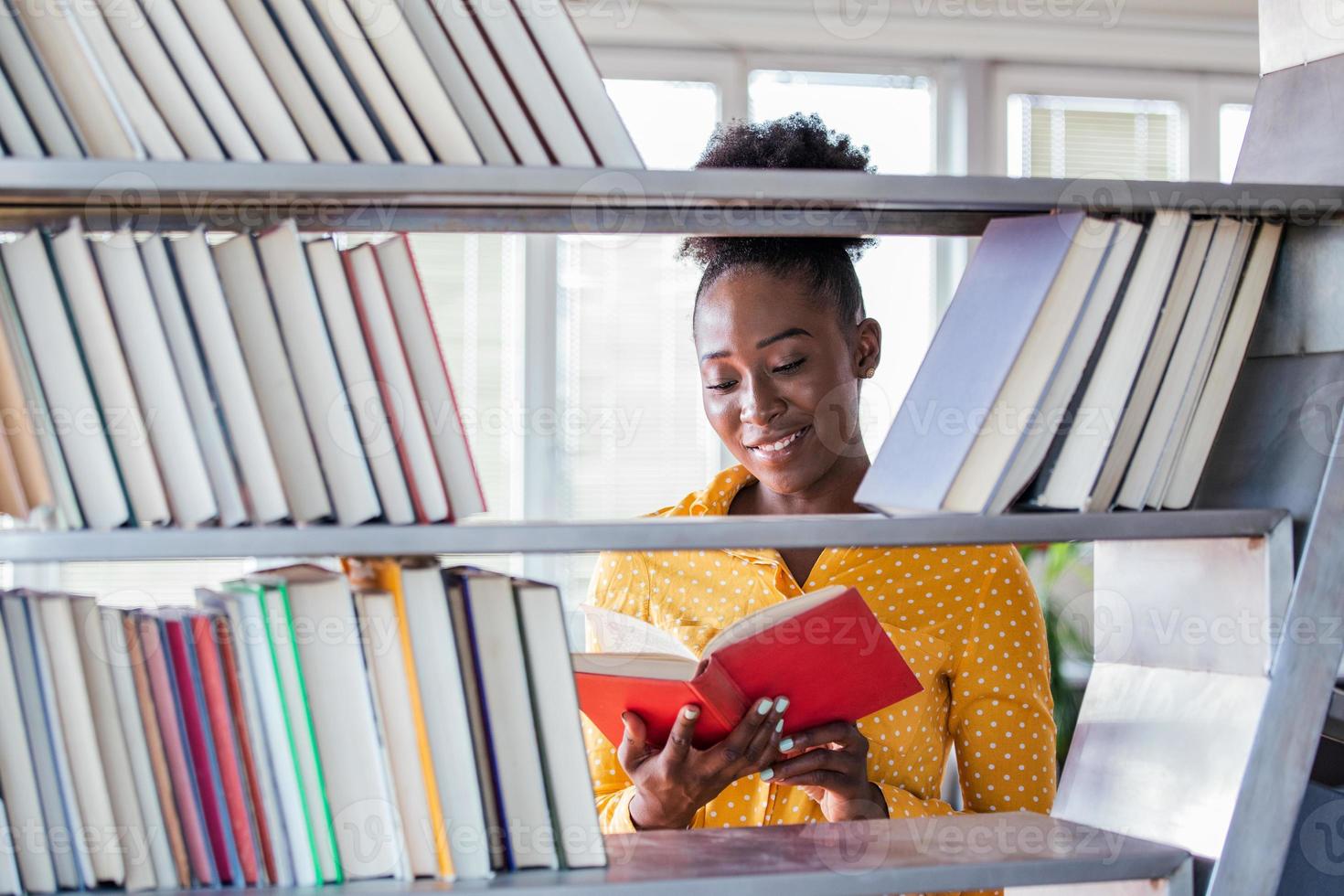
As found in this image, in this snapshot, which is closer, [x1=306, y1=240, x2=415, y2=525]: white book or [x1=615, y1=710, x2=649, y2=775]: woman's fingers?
[x1=306, y1=240, x2=415, y2=525]: white book

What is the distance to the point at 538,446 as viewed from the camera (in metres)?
3.64

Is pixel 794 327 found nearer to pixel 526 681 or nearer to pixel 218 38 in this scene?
pixel 526 681

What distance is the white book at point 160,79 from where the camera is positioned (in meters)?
0.98

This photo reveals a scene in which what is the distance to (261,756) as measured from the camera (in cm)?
101

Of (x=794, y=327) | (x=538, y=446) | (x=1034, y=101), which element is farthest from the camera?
(x=1034, y=101)

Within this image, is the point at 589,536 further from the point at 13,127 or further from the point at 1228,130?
the point at 1228,130

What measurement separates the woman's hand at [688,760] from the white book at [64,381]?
1.86ft

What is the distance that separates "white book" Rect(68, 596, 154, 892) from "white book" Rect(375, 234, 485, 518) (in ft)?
1.00

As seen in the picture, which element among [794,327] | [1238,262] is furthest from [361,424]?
[1238,262]

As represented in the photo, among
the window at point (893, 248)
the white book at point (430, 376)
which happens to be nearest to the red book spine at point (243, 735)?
the white book at point (430, 376)

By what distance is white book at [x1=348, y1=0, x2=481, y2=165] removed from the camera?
3.34 feet

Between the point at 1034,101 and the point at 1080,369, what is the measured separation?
3131mm

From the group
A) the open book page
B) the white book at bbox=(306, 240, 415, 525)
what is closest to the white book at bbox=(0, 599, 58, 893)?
the white book at bbox=(306, 240, 415, 525)

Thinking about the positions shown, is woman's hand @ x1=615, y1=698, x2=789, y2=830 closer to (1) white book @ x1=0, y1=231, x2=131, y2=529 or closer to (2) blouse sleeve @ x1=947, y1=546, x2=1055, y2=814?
(2) blouse sleeve @ x1=947, y1=546, x2=1055, y2=814
